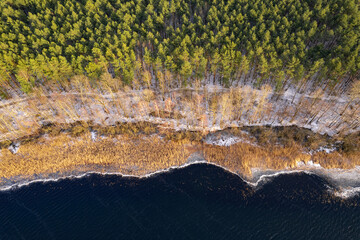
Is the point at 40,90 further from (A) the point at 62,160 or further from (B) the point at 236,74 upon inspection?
(B) the point at 236,74

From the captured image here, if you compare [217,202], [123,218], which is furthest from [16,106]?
[217,202]

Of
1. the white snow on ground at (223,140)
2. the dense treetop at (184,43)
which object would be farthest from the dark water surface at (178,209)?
the dense treetop at (184,43)

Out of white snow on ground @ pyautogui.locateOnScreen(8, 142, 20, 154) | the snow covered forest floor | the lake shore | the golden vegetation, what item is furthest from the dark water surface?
the snow covered forest floor

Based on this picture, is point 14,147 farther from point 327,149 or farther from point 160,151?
point 327,149

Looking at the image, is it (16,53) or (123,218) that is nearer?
(123,218)

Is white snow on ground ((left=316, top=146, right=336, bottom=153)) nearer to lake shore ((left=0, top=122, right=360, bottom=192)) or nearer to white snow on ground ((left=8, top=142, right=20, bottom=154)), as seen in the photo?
lake shore ((left=0, top=122, right=360, bottom=192))

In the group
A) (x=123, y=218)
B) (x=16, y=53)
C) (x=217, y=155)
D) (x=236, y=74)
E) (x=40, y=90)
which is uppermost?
(x=16, y=53)
